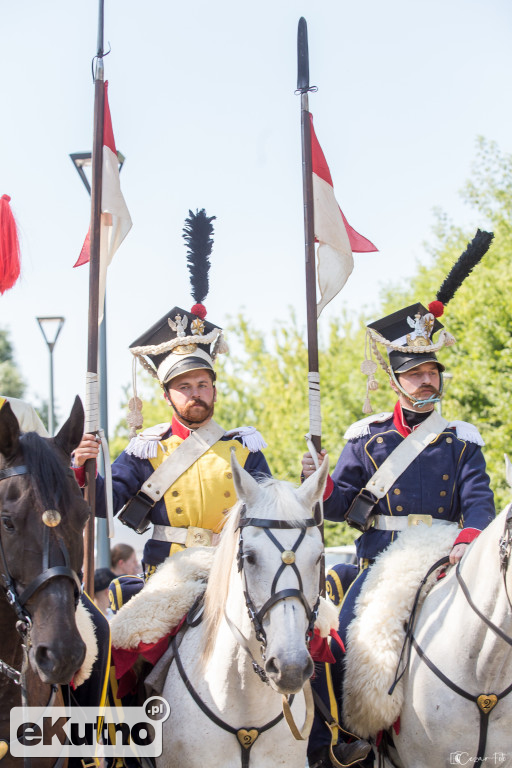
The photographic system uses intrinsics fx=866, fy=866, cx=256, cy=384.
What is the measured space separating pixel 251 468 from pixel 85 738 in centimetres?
209

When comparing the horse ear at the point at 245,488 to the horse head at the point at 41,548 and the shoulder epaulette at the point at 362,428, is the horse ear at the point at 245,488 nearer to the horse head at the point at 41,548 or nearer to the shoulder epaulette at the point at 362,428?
the horse head at the point at 41,548

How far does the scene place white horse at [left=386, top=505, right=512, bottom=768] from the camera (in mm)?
4824

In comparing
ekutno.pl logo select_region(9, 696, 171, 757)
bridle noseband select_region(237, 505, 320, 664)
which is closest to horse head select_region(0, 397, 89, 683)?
ekutno.pl logo select_region(9, 696, 171, 757)

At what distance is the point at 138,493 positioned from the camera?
5953mm

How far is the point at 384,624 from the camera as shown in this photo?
5387 millimetres

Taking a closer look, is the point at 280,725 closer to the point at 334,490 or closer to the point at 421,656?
the point at 421,656

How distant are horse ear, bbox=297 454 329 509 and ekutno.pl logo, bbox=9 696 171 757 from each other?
1.40 metres

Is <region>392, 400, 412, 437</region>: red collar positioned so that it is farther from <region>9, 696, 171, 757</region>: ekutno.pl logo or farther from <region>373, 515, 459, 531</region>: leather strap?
<region>9, 696, 171, 757</region>: ekutno.pl logo

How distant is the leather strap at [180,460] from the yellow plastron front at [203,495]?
A: 0.04 m

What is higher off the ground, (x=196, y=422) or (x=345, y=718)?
(x=196, y=422)

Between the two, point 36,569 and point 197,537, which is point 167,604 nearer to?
point 197,537

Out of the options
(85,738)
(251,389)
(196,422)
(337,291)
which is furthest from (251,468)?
(251,389)

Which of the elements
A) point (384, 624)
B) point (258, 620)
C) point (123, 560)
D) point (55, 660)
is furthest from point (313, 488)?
point (123, 560)

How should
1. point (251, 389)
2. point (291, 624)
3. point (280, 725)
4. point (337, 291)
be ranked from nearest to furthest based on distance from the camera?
point (291, 624), point (280, 725), point (337, 291), point (251, 389)
